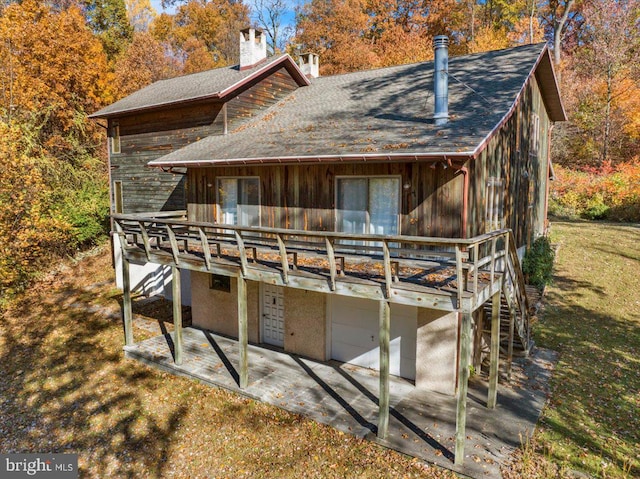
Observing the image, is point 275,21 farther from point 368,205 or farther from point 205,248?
point 205,248

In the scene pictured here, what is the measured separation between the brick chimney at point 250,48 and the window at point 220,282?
29.2 ft

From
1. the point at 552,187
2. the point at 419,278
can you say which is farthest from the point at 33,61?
the point at 552,187

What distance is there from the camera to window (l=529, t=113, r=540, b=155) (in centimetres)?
1474

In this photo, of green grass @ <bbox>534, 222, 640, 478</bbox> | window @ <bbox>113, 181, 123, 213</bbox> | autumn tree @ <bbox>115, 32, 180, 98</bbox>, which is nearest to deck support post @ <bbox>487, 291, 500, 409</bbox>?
green grass @ <bbox>534, 222, 640, 478</bbox>

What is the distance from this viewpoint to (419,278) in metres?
8.17

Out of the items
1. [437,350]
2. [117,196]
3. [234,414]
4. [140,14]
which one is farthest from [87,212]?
[140,14]

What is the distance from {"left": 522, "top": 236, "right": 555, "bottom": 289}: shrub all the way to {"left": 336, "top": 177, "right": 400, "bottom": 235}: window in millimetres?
7421

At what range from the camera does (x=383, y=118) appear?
443 inches

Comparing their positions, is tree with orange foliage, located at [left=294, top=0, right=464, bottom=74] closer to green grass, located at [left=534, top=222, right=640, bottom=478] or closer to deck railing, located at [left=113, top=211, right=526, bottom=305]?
green grass, located at [left=534, top=222, right=640, bottom=478]

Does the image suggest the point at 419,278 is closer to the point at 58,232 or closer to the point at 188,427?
the point at 188,427

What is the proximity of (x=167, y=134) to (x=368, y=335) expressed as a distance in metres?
11.0

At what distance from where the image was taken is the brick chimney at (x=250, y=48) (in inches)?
684

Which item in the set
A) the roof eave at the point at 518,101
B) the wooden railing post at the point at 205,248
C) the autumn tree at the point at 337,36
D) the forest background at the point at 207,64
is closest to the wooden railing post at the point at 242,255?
the wooden railing post at the point at 205,248

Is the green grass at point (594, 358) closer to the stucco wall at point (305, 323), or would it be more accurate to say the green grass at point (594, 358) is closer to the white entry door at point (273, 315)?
the stucco wall at point (305, 323)
